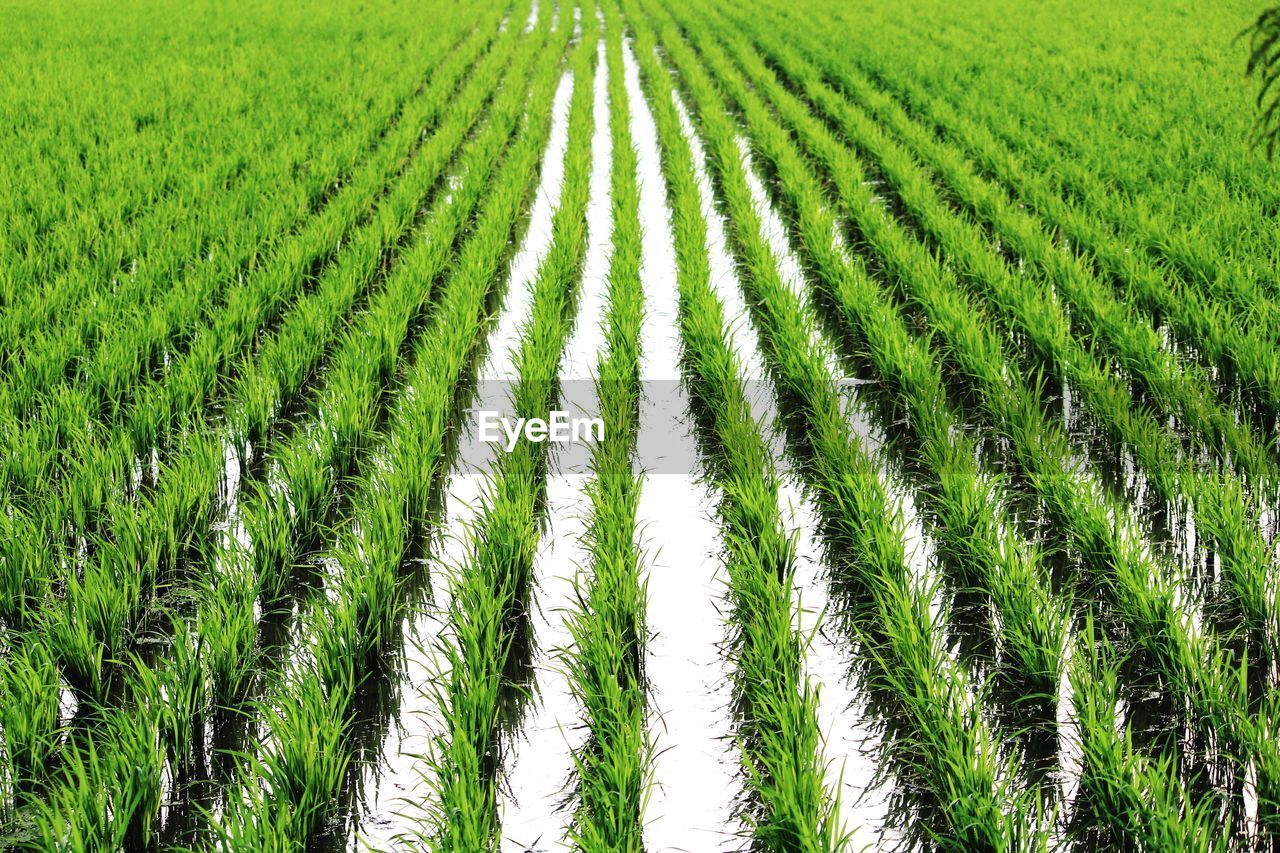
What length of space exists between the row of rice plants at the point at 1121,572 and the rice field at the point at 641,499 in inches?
0.6

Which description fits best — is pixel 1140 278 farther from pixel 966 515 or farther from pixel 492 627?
pixel 492 627

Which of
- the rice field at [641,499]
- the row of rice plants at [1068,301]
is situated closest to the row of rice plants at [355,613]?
the rice field at [641,499]

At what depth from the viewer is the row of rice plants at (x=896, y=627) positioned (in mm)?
1771

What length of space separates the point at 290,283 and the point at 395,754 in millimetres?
2721

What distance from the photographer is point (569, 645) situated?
236cm

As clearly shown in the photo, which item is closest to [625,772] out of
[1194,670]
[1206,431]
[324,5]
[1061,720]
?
[1061,720]

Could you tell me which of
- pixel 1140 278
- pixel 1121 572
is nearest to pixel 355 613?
pixel 1121 572

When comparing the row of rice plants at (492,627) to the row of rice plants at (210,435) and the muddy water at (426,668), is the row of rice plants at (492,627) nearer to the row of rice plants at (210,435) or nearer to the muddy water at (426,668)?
the muddy water at (426,668)

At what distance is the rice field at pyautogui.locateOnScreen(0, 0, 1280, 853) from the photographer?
1889 mm

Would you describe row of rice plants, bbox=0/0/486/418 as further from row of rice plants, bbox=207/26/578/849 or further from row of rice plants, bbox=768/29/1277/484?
row of rice plants, bbox=768/29/1277/484

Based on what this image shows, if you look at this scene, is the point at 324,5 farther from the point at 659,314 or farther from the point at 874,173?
the point at 659,314

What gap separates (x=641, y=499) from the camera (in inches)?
119

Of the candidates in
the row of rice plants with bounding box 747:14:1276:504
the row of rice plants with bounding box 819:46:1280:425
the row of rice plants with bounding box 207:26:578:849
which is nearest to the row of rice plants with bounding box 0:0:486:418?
the row of rice plants with bounding box 207:26:578:849

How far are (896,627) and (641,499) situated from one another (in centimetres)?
97
